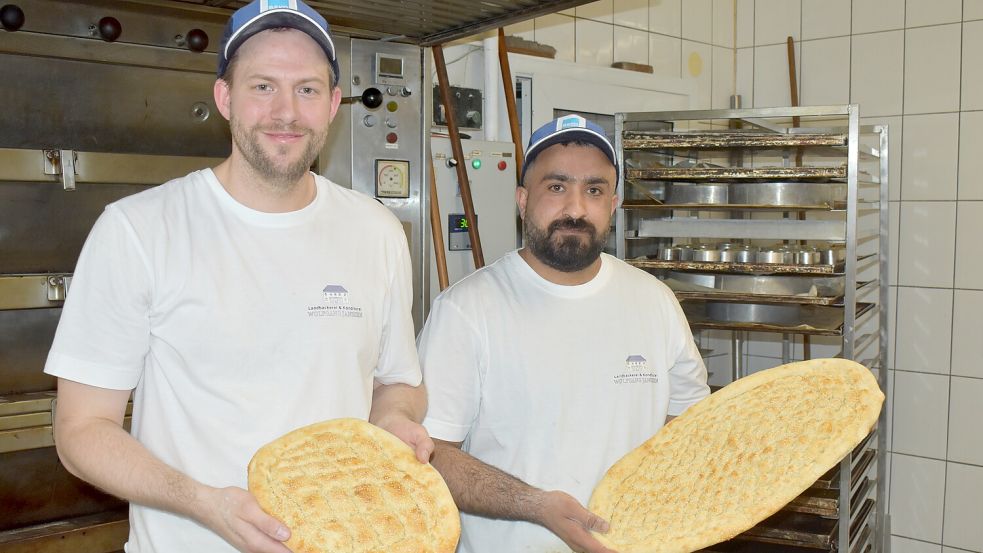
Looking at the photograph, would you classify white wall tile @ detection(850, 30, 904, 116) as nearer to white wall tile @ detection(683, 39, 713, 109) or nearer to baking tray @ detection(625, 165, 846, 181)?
white wall tile @ detection(683, 39, 713, 109)

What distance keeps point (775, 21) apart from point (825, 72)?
0.40m

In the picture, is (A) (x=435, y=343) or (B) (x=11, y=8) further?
(B) (x=11, y=8)

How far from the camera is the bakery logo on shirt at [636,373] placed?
171cm

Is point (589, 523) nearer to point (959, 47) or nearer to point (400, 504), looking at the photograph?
point (400, 504)

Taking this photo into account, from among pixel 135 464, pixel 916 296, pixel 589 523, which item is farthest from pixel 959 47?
pixel 135 464

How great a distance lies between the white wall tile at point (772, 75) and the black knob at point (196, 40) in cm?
308

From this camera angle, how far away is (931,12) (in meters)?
3.96

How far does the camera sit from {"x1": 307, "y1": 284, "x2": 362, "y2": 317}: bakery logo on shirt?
1350mm

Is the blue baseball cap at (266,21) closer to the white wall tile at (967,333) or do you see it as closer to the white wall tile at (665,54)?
the white wall tile at (665,54)

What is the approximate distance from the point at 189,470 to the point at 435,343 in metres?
0.56

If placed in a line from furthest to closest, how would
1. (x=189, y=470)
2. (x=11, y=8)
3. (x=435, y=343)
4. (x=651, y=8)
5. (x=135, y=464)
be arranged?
(x=651, y=8), (x=11, y=8), (x=435, y=343), (x=189, y=470), (x=135, y=464)

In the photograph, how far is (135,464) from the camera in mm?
1189

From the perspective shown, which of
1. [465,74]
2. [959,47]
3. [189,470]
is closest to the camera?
[189,470]

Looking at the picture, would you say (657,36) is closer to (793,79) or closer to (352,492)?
(793,79)
